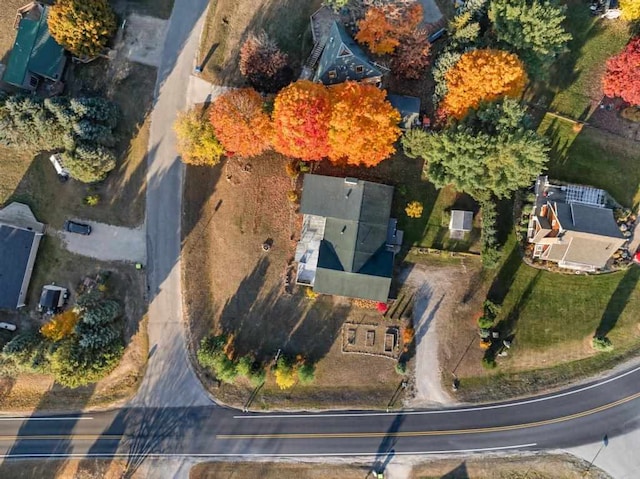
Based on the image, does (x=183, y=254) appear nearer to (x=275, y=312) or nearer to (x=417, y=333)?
(x=275, y=312)

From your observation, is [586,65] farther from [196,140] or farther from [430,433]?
[430,433]

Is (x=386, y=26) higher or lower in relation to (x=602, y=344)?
higher

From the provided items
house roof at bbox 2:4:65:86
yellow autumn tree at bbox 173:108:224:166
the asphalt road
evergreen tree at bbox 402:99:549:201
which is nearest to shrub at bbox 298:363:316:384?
the asphalt road

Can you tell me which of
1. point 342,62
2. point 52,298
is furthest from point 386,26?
point 52,298

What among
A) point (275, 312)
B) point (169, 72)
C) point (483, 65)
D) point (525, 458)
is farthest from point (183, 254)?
point (525, 458)

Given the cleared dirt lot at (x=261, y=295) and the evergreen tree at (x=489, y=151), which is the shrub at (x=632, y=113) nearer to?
the evergreen tree at (x=489, y=151)
